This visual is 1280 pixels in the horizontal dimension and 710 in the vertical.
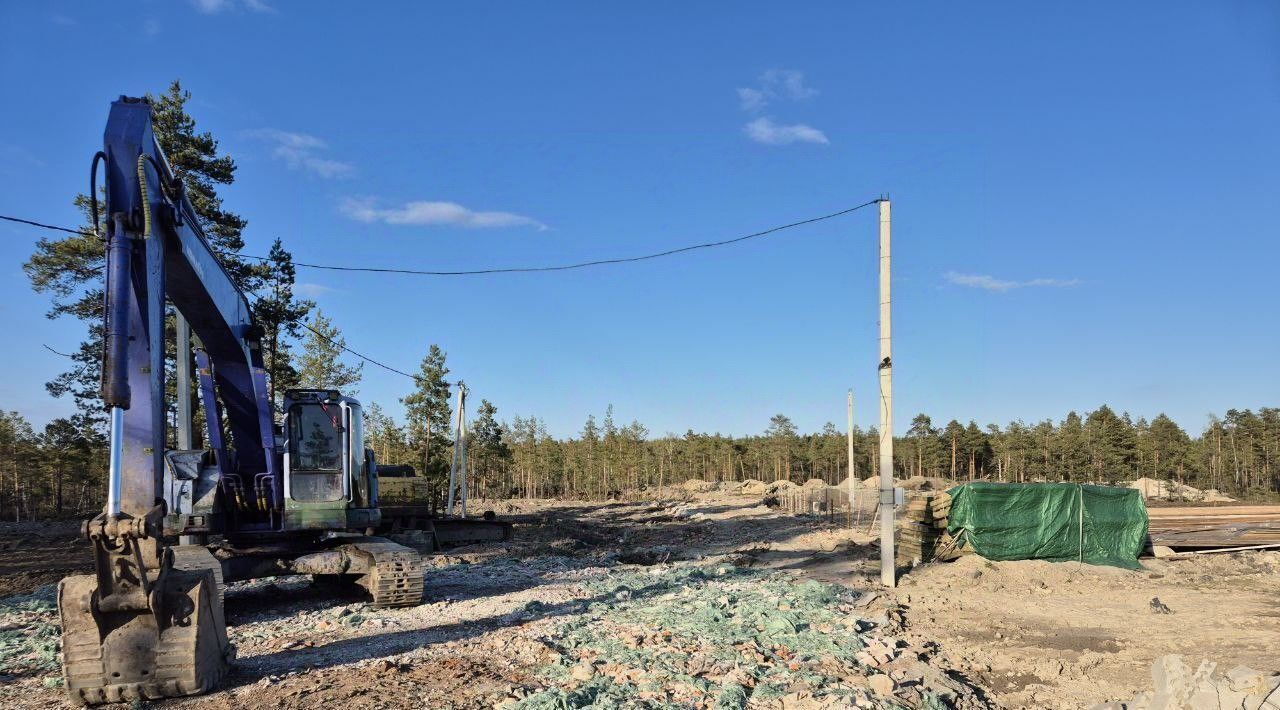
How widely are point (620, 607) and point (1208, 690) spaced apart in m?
6.94

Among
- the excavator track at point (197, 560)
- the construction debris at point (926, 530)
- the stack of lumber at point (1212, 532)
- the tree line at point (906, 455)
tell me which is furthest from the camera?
the tree line at point (906, 455)

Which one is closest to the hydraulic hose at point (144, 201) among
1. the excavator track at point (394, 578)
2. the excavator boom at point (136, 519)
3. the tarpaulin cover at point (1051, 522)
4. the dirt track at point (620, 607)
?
the excavator boom at point (136, 519)

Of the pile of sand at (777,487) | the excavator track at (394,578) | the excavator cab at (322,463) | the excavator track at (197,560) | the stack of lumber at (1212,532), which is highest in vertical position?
the excavator cab at (322,463)

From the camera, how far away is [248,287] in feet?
86.6

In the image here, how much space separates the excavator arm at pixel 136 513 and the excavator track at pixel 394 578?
11.0 feet

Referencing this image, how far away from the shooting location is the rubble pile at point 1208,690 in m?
5.53

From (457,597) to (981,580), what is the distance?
31.7 ft

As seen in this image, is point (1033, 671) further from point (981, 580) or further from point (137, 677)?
point (137, 677)

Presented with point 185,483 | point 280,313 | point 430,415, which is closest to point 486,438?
point 430,415

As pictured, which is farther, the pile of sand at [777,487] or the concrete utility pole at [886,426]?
the pile of sand at [777,487]

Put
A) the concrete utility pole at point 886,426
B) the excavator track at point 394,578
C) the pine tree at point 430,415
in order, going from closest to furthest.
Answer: the excavator track at point 394,578 < the concrete utility pole at point 886,426 < the pine tree at point 430,415

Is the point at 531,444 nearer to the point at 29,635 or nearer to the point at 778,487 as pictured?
the point at 778,487

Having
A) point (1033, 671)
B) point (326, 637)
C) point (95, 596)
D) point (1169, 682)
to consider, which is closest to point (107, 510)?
point (95, 596)

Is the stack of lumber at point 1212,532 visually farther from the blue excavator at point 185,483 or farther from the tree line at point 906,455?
the tree line at point 906,455
